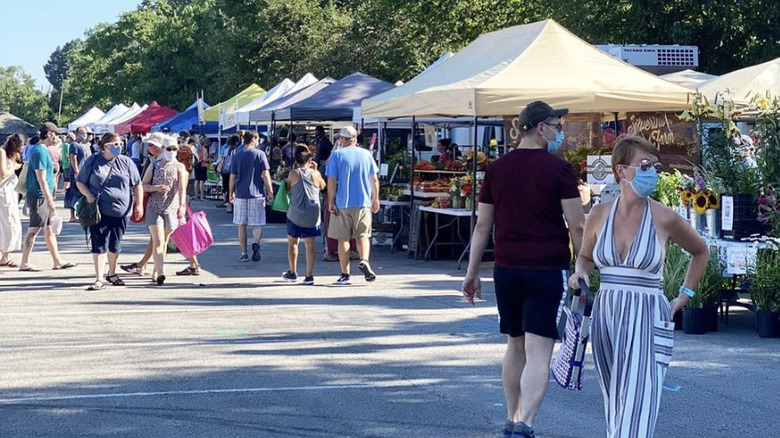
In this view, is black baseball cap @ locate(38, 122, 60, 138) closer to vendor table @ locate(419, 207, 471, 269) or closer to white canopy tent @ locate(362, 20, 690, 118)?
white canopy tent @ locate(362, 20, 690, 118)

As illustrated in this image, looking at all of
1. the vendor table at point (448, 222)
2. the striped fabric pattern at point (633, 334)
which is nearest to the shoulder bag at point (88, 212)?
the vendor table at point (448, 222)

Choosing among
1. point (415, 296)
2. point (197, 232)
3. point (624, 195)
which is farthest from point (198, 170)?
point (624, 195)

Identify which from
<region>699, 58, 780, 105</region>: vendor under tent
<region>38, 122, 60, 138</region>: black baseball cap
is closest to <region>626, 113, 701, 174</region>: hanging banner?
<region>699, 58, 780, 105</region>: vendor under tent

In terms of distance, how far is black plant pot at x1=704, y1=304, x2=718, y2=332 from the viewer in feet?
34.6

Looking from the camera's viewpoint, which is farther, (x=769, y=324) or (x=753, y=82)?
(x=753, y=82)

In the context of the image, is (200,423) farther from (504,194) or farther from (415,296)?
(415,296)

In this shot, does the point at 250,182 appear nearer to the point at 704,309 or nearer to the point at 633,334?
the point at 704,309

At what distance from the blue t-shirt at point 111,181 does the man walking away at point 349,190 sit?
7.39 ft

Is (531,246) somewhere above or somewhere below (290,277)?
above

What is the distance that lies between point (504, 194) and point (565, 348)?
0.95 metres

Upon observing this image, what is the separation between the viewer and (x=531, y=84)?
14.7 metres

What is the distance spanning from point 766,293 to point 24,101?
151 metres

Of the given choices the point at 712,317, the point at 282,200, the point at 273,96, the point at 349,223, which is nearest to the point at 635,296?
the point at 712,317

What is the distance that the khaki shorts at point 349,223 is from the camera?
1360cm
